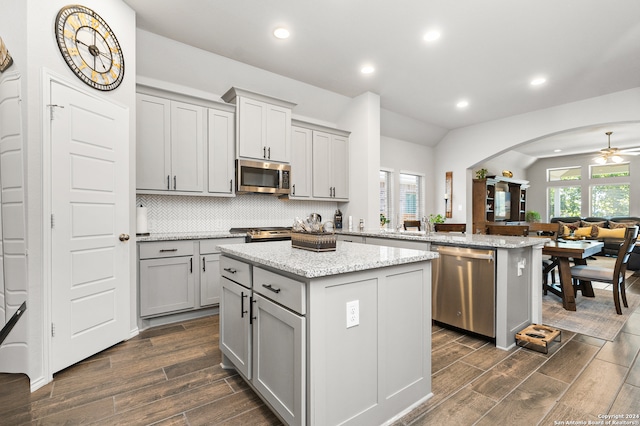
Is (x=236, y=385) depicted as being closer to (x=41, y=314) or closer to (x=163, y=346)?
(x=163, y=346)

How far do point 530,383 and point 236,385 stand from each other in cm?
201

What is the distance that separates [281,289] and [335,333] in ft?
1.13

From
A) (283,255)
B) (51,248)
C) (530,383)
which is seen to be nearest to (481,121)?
(530,383)

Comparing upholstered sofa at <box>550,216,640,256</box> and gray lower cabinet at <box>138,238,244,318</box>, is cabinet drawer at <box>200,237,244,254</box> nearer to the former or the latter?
gray lower cabinet at <box>138,238,244,318</box>

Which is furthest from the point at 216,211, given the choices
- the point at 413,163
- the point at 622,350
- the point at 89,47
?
the point at 413,163

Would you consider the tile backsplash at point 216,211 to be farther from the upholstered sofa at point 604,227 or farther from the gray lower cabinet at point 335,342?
the upholstered sofa at point 604,227

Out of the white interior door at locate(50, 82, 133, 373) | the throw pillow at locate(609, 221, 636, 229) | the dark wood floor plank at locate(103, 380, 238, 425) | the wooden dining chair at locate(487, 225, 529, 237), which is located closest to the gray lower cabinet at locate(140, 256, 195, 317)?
the white interior door at locate(50, 82, 133, 373)

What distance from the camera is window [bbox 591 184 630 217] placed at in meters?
9.12

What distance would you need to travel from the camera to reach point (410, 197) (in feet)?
23.6

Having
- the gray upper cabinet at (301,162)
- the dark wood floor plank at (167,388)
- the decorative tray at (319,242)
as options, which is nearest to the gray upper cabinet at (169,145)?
the gray upper cabinet at (301,162)

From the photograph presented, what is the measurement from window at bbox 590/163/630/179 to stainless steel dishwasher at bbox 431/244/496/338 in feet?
32.6

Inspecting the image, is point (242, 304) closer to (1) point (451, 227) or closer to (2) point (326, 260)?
(2) point (326, 260)

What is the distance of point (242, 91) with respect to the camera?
12.9ft

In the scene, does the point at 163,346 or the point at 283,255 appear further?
the point at 163,346
